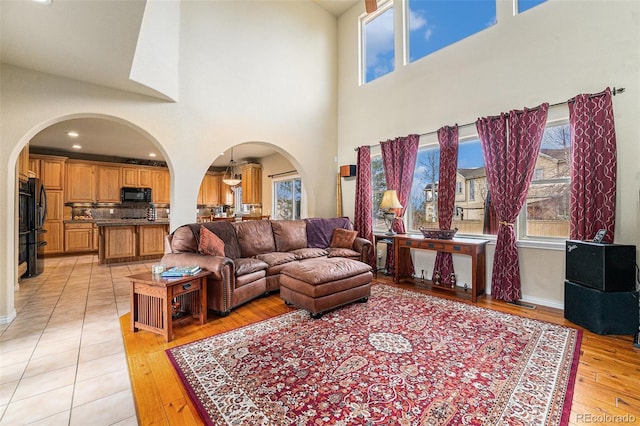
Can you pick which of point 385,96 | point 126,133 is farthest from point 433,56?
point 126,133

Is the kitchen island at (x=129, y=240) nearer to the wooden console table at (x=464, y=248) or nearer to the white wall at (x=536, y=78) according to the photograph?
the wooden console table at (x=464, y=248)

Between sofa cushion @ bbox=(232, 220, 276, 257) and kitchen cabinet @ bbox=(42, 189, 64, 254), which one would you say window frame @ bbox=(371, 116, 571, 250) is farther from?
kitchen cabinet @ bbox=(42, 189, 64, 254)

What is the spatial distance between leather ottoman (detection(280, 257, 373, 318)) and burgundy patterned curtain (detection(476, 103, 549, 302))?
5.98 ft

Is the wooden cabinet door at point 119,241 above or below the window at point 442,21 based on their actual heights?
below

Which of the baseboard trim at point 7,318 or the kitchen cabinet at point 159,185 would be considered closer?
the baseboard trim at point 7,318

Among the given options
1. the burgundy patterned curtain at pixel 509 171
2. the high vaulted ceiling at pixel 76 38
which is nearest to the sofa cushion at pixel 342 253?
the burgundy patterned curtain at pixel 509 171

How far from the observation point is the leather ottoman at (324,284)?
292 centimetres

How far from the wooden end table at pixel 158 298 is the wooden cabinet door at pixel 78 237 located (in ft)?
21.5

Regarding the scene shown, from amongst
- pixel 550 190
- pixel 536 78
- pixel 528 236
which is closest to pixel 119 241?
pixel 528 236

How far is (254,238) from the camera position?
4.13 m

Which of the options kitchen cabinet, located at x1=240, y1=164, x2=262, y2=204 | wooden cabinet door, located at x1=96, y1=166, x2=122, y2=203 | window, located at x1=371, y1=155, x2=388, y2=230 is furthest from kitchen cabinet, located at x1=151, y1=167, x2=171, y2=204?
window, located at x1=371, y1=155, x2=388, y2=230

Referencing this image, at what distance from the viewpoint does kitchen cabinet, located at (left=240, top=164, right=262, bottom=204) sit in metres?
8.30

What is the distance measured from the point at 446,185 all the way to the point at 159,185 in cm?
832

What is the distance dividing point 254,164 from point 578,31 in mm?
7203
